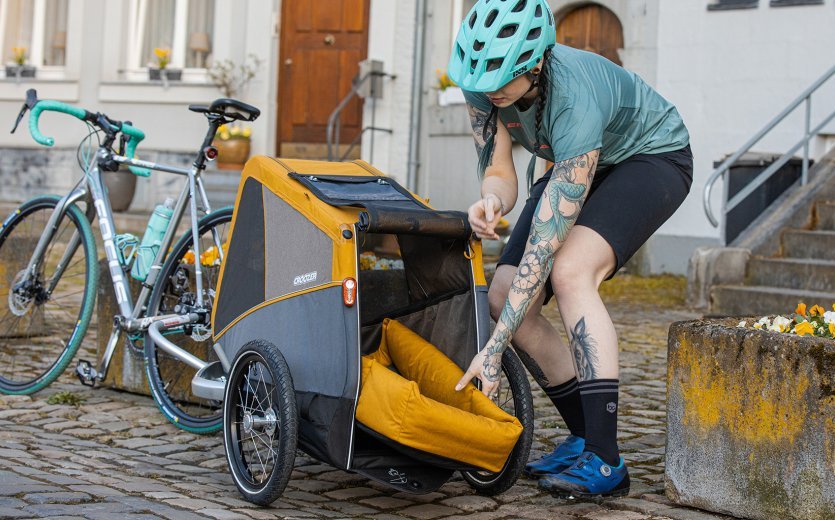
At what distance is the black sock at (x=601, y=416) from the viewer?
3.71 m

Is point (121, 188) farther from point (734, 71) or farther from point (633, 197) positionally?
point (633, 197)

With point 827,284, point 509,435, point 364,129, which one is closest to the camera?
point 509,435

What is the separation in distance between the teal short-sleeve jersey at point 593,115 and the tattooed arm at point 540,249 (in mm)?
57

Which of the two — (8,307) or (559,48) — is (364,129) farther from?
(559,48)

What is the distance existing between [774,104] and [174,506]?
28.4 feet

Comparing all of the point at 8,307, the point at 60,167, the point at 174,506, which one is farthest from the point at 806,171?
the point at 60,167

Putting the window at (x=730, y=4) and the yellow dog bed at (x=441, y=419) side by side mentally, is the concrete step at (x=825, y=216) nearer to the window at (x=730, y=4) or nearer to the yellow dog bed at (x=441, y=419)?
the window at (x=730, y=4)

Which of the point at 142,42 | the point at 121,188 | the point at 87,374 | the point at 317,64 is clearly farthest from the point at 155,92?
the point at 87,374

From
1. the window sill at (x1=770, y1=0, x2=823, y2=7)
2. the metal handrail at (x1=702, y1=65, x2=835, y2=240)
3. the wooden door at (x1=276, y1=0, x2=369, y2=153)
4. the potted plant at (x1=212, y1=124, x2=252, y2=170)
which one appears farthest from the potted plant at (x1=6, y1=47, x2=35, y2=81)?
the metal handrail at (x1=702, y1=65, x2=835, y2=240)

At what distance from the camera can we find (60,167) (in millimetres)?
15734

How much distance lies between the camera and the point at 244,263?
13.2ft

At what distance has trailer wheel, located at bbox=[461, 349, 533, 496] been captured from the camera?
368 centimetres

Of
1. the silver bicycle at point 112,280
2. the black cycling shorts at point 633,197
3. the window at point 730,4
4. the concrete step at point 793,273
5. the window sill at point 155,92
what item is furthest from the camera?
the window sill at point 155,92

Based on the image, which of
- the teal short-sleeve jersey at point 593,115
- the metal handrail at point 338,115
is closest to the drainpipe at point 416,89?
the metal handrail at point 338,115
